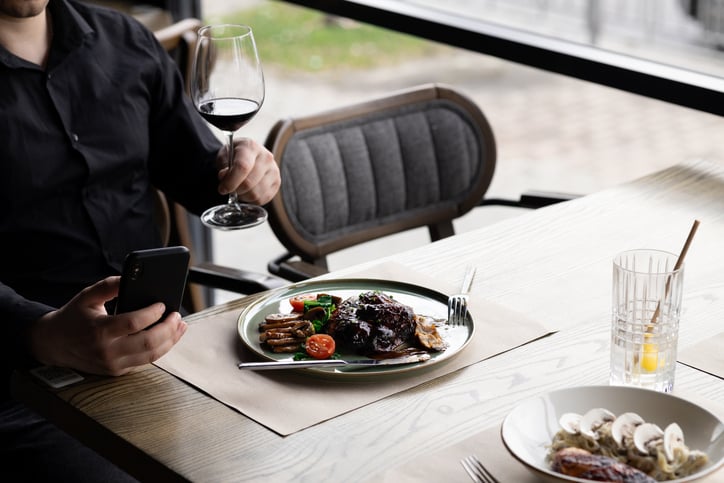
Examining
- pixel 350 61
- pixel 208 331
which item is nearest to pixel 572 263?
pixel 208 331

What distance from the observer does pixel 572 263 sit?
5.29 feet

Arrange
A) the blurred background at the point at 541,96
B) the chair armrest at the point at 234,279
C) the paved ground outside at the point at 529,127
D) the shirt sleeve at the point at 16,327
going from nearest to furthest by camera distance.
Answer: the shirt sleeve at the point at 16,327 → the chair armrest at the point at 234,279 → the paved ground outside at the point at 529,127 → the blurred background at the point at 541,96

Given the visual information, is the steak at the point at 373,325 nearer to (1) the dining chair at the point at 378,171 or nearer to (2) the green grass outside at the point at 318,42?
(1) the dining chair at the point at 378,171

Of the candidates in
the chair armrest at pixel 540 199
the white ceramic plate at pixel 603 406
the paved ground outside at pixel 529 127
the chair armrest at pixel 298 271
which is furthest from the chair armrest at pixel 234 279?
the paved ground outside at pixel 529 127

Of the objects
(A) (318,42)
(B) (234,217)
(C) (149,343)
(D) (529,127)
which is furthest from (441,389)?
(A) (318,42)

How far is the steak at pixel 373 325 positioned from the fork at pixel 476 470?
0.25 meters

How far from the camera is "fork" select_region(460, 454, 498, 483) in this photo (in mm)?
1040

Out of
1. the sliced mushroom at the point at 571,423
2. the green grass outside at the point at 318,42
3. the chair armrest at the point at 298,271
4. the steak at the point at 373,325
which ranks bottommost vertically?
the green grass outside at the point at 318,42

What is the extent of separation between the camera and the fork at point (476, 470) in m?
1.04

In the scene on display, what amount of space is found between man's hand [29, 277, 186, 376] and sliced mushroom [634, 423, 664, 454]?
59cm

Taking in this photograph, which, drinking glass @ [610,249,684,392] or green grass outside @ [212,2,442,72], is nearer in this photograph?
drinking glass @ [610,249,684,392]

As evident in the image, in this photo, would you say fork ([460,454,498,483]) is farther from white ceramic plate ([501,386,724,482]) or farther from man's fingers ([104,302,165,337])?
man's fingers ([104,302,165,337])

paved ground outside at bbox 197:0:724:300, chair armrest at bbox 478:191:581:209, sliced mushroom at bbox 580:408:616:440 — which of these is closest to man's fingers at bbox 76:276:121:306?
sliced mushroom at bbox 580:408:616:440

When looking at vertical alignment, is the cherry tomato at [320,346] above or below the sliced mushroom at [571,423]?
below
